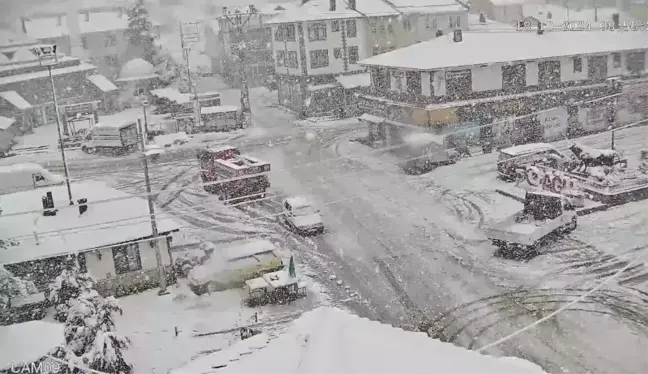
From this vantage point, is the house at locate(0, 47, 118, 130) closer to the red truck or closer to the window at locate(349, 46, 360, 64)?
the red truck

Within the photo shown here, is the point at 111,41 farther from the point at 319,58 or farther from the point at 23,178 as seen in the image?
the point at 319,58

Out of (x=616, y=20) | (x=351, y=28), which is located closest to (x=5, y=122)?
(x=351, y=28)

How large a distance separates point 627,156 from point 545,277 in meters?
2.46

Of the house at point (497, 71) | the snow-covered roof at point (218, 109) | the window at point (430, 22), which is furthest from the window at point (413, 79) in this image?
the snow-covered roof at point (218, 109)

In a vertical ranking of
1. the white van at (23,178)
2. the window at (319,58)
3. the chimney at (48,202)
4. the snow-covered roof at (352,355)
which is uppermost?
the window at (319,58)

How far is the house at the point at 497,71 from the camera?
6250 mm

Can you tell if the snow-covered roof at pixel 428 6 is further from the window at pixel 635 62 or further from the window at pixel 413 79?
the window at pixel 635 62

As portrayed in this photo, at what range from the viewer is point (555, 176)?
7207mm

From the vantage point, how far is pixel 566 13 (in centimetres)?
626

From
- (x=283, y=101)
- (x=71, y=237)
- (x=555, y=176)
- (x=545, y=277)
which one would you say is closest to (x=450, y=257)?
(x=545, y=277)

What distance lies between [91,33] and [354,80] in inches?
109

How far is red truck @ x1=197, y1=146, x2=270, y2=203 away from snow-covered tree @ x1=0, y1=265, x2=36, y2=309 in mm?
2582

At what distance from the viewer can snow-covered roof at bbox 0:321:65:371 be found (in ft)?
12.9

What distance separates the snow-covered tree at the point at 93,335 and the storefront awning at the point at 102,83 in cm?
184
